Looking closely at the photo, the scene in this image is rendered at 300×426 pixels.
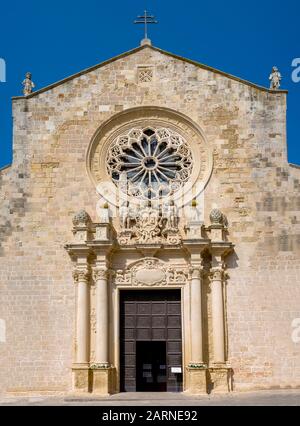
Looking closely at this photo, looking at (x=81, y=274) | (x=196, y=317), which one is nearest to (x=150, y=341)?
(x=196, y=317)

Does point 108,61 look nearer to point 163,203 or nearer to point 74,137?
point 74,137

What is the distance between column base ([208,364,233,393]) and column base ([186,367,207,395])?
0.28 m

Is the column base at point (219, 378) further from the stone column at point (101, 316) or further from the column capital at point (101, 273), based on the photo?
the column capital at point (101, 273)

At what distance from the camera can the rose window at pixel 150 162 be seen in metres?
19.5

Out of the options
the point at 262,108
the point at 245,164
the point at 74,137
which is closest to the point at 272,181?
the point at 245,164

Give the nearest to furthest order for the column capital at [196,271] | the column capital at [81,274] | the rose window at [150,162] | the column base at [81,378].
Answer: the column base at [81,378], the column capital at [196,271], the column capital at [81,274], the rose window at [150,162]

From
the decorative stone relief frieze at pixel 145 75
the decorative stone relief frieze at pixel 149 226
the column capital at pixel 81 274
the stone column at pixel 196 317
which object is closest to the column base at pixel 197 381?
the stone column at pixel 196 317

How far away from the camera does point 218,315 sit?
714 inches

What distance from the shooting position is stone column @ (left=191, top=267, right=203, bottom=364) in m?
17.8

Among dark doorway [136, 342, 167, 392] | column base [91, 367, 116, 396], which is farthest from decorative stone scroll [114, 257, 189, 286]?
column base [91, 367, 116, 396]

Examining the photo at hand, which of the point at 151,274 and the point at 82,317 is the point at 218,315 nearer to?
the point at 151,274

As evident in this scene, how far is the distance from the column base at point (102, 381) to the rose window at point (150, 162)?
4838mm

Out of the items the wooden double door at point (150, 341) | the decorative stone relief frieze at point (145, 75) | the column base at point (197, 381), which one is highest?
the decorative stone relief frieze at point (145, 75)

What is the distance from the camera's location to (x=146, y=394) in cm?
1762
